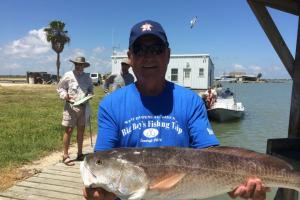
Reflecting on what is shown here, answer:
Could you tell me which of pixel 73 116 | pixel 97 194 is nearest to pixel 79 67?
pixel 73 116

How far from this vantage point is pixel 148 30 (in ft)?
9.37

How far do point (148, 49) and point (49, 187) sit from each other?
529 cm

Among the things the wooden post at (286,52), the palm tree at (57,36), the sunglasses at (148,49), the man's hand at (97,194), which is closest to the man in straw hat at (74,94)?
the wooden post at (286,52)

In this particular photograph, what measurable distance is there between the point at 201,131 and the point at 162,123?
275 millimetres

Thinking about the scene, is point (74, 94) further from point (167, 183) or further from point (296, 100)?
point (167, 183)

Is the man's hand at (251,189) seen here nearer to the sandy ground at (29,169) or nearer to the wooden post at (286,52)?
the wooden post at (286,52)

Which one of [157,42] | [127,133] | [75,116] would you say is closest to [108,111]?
[127,133]

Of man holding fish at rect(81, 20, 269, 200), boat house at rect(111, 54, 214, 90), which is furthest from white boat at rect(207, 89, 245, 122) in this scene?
man holding fish at rect(81, 20, 269, 200)

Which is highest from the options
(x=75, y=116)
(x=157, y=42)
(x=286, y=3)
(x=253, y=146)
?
(x=286, y=3)

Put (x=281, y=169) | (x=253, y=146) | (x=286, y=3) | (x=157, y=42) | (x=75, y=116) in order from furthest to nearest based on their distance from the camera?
(x=253, y=146) → (x=75, y=116) → (x=286, y=3) → (x=157, y=42) → (x=281, y=169)

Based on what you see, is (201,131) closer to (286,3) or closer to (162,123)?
(162,123)

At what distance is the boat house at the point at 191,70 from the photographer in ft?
137

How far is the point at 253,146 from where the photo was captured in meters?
17.7

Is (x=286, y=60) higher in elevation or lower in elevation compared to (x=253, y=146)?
higher
